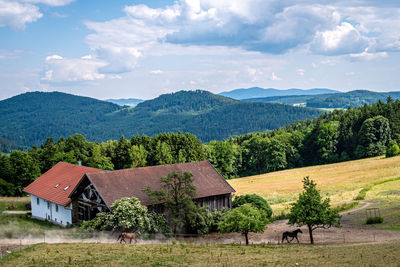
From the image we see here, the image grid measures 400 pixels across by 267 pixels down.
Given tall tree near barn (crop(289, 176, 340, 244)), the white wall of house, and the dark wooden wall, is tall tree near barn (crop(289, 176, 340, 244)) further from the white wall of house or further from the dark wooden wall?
the white wall of house

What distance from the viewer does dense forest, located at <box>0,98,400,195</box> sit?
68000mm

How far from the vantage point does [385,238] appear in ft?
91.2

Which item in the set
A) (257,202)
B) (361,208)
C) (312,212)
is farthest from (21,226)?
(361,208)

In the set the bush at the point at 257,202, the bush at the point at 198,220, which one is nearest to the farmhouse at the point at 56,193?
the bush at the point at 198,220

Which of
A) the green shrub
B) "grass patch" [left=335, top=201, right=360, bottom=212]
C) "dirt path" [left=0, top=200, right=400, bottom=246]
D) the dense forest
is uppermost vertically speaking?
the dense forest

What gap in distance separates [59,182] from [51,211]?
3651 mm

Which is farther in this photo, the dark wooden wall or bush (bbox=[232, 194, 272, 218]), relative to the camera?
bush (bbox=[232, 194, 272, 218])

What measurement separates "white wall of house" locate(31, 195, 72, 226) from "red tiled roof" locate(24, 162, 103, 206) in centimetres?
76

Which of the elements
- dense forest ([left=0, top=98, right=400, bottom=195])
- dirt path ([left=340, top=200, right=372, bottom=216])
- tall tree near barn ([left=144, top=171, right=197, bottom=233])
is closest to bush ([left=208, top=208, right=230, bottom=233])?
tall tree near barn ([left=144, top=171, right=197, bottom=233])

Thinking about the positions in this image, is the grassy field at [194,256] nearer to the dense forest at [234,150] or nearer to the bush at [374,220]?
the bush at [374,220]

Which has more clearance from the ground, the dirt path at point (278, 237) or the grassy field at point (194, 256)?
the grassy field at point (194, 256)

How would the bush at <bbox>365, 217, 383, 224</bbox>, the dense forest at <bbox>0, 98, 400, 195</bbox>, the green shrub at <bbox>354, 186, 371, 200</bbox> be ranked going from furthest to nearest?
the dense forest at <bbox>0, 98, 400, 195</bbox>, the green shrub at <bbox>354, 186, 371, 200</bbox>, the bush at <bbox>365, 217, 383, 224</bbox>

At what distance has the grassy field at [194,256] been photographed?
1852 centimetres

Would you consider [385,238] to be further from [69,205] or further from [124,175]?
[69,205]
